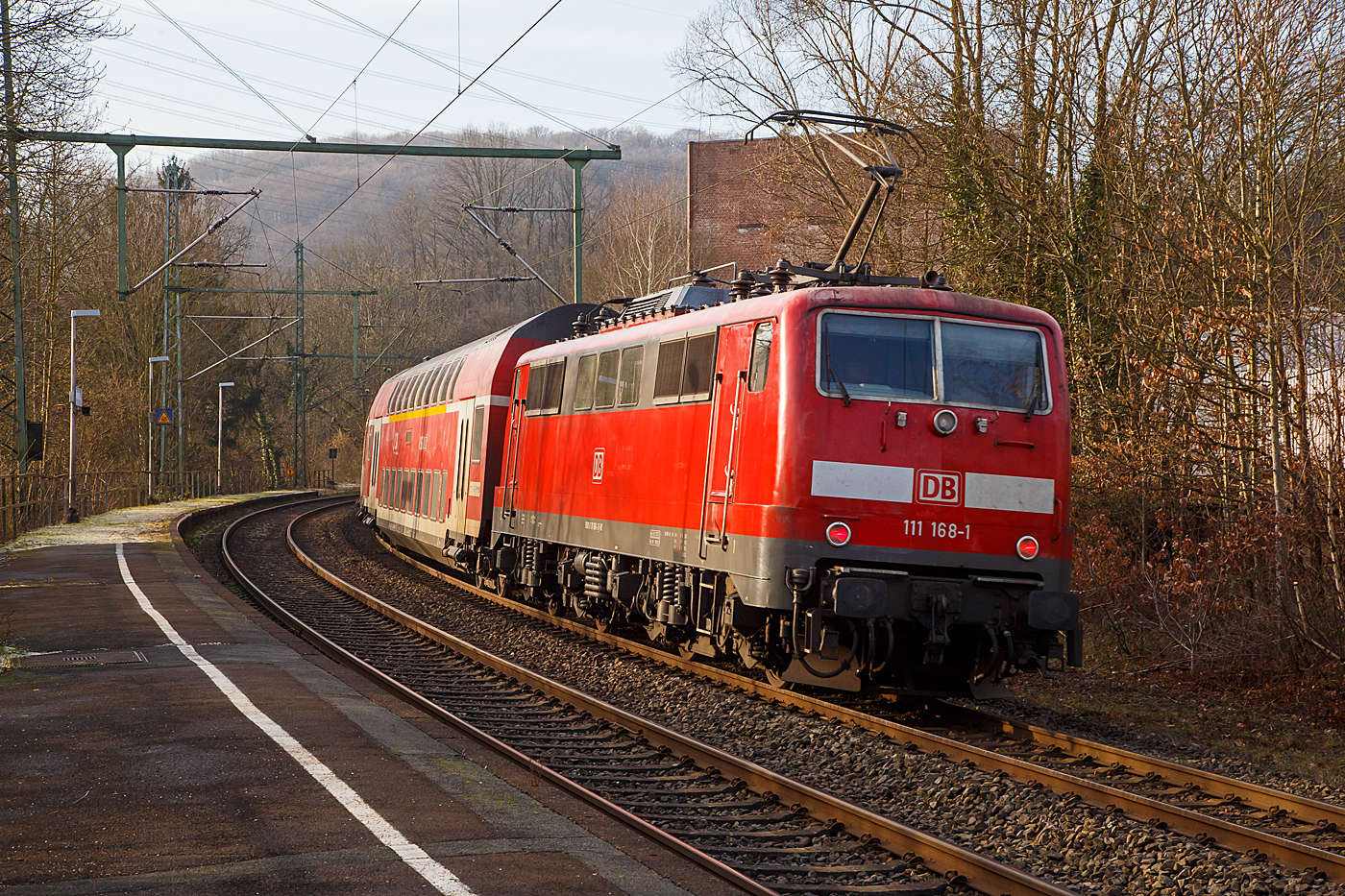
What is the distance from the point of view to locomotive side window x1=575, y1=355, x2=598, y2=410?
1434 cm

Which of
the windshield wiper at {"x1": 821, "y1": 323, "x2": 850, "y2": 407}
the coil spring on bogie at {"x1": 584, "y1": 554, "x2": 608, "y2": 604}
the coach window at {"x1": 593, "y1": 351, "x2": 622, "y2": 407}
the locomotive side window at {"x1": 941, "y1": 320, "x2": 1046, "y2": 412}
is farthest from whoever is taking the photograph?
the coil spring on bogie at {"x1": 584, "y1": 554, "x2": 608, "y2": 604}

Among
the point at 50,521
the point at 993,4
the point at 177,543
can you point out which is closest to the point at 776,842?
the point at 993,4

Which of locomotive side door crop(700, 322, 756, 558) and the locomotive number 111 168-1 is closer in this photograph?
the locomotive number 111 168-1

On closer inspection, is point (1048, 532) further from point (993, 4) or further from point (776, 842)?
point (993, 4)

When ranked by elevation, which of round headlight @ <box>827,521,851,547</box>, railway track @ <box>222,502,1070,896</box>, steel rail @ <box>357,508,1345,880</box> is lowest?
railway track @ <box>222,502,1070,896</box>

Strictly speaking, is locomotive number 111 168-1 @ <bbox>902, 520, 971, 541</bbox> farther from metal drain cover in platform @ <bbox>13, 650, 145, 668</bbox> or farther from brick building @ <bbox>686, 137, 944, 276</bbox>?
brick building @ <bbox>686, 137, 944, 276</bbox>

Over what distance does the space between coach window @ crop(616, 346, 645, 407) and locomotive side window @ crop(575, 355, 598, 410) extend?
903mm

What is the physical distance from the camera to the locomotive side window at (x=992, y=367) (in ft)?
33.5

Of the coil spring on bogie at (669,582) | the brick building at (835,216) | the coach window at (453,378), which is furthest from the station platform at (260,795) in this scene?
the brick building at (835,216)

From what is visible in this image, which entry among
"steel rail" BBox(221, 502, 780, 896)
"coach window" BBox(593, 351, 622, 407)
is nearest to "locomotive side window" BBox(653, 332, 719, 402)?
"coach window" BBox(593, 351, 622, 407)

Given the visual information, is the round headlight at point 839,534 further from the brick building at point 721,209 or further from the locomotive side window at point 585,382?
the brick building at point 721,209

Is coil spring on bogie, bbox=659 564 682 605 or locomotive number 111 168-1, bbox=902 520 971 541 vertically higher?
locomotive number 111 168-1, bbox=902 520 971 541

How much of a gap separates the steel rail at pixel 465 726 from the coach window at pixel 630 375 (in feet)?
9.76

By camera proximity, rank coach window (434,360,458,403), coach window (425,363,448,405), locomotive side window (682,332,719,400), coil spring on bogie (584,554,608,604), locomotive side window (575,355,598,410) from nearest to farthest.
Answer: locomotive side window (682,332,719,400) → coil spring on bogie (584,554,608,604) → locomotive side window (575,355,598,410) → coach window (434,360,458,403) → coach window (425,363,448,405)
